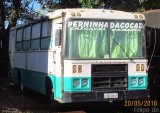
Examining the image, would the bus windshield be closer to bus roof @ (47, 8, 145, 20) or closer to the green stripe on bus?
bus roof @ (47, 8, 145, 20)

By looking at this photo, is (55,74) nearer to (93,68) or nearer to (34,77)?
(93,68)

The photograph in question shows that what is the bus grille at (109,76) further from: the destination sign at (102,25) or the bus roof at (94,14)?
the bus roof at (94,14)

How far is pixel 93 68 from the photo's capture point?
12.8 m

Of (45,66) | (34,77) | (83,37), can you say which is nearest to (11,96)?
(34,77)

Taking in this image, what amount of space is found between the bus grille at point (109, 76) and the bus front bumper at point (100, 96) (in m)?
0.15

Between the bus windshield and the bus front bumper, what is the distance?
995 millimetres

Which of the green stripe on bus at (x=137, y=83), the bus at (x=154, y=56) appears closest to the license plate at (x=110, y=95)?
the green stripe on bus at (x=137, y=83)

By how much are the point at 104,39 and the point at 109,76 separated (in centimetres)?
105

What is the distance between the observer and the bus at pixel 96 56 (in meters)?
12.6

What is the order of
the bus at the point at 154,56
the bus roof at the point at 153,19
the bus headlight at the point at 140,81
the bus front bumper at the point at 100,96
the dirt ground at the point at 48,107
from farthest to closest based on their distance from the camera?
1. the bus roof at the point at 153,19
2. the bus at the point at 154,56
3. the dirt ground at the point at 48,107
4. the bus headlight at the point at 140,81
5. the bus front bumper at the point at 100,96

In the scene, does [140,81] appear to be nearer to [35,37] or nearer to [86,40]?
[86,40]

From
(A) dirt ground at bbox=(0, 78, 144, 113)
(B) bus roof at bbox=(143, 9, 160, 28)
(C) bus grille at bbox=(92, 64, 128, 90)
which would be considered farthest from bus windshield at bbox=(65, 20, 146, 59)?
(B) bus roof at bbox=(143, 9, 160, 28)

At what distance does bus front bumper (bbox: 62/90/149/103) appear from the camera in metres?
12.5

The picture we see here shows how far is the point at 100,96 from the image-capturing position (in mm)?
12695
